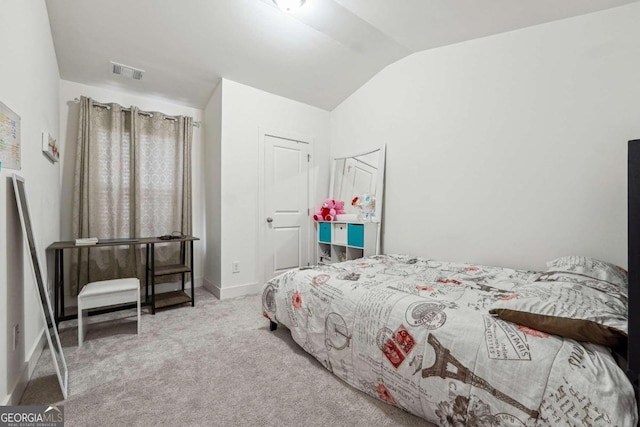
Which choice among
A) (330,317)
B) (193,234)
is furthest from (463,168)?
(193,234)

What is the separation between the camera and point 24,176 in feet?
5.10

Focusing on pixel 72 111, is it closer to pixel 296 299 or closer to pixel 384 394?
pixel 296 299

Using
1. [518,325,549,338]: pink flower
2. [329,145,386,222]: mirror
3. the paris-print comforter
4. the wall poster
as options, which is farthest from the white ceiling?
[518,325,549,338]: pink flower

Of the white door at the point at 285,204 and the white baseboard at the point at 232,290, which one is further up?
the white door at the point at 285,204

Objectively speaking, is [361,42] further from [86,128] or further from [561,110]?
[86,128]

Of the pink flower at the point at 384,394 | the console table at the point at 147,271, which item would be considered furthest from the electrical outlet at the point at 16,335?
the pink flower at the point at 384,394

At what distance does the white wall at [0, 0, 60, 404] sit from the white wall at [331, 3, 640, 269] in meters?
2.96

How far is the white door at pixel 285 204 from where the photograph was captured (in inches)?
133

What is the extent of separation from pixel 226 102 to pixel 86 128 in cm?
145

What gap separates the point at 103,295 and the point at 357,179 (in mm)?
2825

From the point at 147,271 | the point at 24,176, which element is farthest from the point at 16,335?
the point at 147,271

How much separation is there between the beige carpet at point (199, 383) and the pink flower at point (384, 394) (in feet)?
0.12

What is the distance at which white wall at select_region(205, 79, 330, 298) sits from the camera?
302 cm

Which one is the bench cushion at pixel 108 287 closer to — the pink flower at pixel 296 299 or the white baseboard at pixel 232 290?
→ the white baseboard at pixel 232 290
